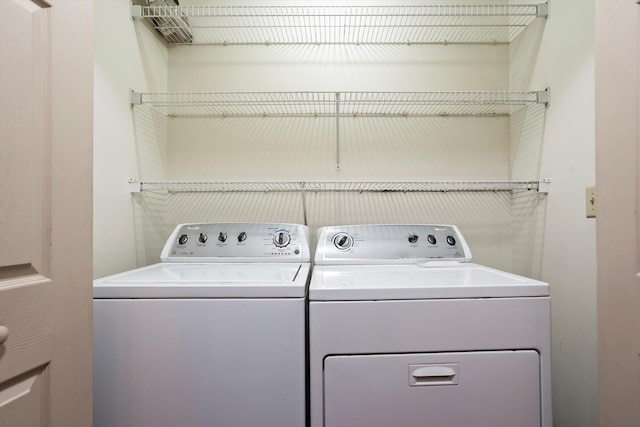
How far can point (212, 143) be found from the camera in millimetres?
1739

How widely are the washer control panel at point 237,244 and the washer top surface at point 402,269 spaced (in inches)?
5.4

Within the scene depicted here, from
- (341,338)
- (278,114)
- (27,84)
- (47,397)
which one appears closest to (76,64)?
(27,84)

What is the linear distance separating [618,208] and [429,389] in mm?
680

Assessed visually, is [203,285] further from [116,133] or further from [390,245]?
[116,133]

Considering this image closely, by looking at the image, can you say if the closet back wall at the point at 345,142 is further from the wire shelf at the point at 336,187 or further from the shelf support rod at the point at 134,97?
the shelf support rod at the point at 134,97

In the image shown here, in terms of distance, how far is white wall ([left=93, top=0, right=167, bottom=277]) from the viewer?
1232mm

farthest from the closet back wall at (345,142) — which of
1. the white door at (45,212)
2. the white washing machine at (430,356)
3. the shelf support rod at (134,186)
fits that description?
the white door at (45,212)

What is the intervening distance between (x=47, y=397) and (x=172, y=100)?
5.07 feet

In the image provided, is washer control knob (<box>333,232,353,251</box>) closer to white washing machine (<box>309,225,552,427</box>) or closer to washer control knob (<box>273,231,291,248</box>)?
washer control knob (<box>273,231,291,248</box>)

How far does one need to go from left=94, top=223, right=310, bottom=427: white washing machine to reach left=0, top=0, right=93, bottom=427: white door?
0.12 metres

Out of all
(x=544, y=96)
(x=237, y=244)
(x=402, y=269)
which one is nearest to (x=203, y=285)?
(x=237, y=244)

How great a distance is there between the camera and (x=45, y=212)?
641 millimetres

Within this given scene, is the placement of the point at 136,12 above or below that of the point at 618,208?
above

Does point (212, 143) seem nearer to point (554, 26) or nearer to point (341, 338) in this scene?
point (341, 338)
